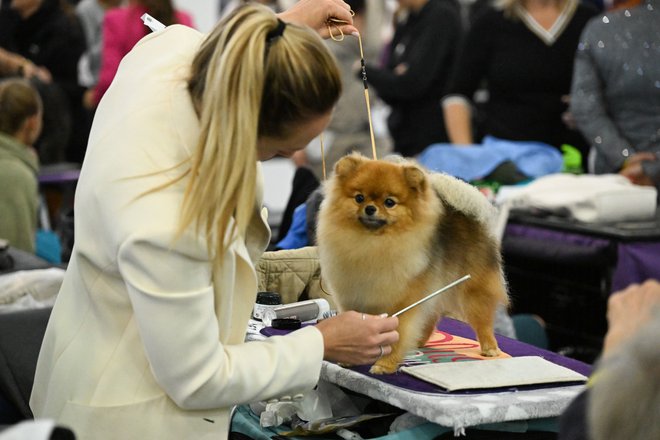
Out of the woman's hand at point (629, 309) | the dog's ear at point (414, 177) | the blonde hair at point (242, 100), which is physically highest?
the blonde hair at point (242, 100)

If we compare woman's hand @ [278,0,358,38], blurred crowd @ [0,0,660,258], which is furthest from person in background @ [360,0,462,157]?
woman's hand @ [278,0,358,38]

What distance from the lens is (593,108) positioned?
4125 millimetres

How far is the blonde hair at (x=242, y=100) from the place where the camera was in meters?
1.47

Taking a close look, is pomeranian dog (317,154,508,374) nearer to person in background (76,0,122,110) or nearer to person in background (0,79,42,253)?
person in background (0,79,42,253)

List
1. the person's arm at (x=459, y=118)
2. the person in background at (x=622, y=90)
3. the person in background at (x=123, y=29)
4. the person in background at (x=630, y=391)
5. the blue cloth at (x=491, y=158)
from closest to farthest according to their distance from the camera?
the person in background at (x=630, y=391)
the person in background at (x=622, y=90)
the blue cloth at (x=491, y=158)
the person's arm at (x=459, y=118)
the person in background at (x=123, y=29)

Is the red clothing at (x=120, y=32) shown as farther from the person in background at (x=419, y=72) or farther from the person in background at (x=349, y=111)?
the person in background at (x=419, y=72)

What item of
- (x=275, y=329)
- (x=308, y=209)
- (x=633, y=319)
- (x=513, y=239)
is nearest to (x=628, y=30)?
(x=513, y=239)

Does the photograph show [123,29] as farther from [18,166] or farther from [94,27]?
[18,166]

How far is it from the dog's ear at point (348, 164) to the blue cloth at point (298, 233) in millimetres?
782

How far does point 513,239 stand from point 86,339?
244 cm

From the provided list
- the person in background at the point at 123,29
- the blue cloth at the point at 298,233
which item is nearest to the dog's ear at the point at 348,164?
the blue cloth at the point at 298,233

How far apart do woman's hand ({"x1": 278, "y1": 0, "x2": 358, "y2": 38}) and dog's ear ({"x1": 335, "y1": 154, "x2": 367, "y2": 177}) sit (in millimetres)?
279

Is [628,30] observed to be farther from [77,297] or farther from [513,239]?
[77,297]

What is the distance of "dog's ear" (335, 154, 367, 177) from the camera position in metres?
1.89
